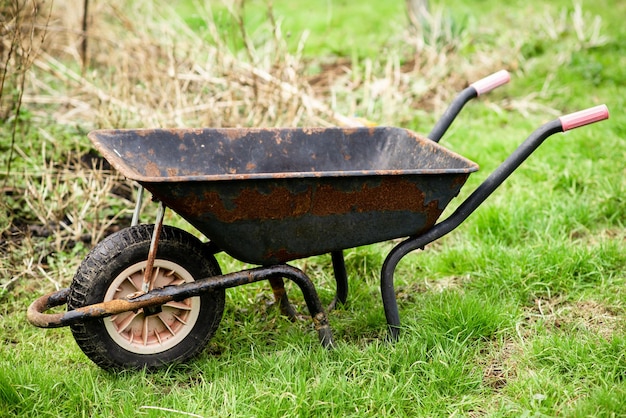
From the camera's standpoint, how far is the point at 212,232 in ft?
7.82

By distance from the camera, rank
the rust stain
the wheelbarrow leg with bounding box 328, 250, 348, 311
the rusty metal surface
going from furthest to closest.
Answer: the wheelbarrow leg with bounding box 328, 250, 348, 311
the rust stain
the rusty metal surface

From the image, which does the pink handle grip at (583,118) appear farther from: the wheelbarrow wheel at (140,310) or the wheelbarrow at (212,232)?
the wheelbarrow wheel at (140,310)

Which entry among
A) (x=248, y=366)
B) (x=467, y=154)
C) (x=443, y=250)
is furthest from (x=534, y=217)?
(x=248, y=366)

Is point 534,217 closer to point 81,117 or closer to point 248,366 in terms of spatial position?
point 248,366

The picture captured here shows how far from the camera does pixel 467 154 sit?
4691 mm

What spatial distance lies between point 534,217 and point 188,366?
7.22ft

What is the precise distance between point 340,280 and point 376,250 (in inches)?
21.3

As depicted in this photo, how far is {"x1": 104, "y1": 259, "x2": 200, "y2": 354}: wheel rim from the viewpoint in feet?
8.05

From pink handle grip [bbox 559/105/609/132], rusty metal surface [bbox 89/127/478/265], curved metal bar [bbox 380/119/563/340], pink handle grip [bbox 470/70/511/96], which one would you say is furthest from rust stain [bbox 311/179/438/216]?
pink handle grip [bbox 470/70/511/96]

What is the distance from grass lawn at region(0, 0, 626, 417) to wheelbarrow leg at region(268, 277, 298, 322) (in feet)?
0.16

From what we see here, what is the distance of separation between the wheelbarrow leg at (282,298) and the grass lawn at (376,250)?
49 mm

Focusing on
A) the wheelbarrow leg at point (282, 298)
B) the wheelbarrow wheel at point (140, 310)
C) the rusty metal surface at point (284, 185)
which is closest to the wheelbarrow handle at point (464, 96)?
the rusty metal surface at point (284, 185)

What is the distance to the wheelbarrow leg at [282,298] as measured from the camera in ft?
9.33

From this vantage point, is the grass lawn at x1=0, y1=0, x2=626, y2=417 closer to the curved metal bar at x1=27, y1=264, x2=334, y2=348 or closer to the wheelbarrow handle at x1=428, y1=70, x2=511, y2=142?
the curved metal bar at x1=27, y1=264, x2=334, y2=348
